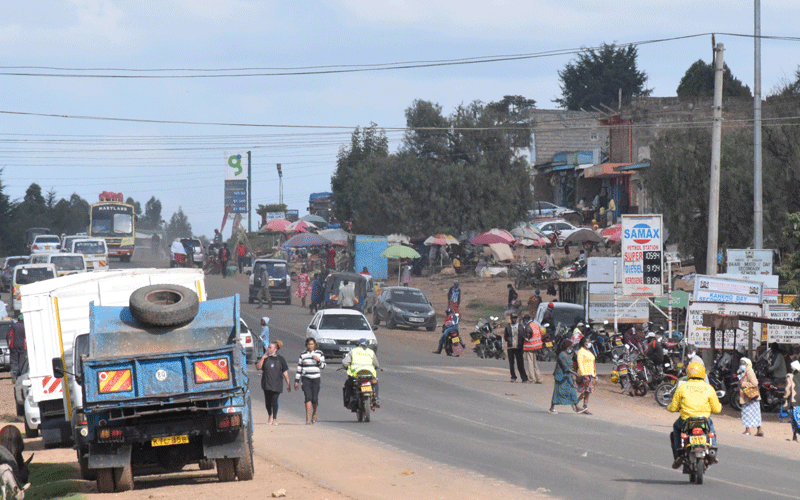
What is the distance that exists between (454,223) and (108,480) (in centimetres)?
4810

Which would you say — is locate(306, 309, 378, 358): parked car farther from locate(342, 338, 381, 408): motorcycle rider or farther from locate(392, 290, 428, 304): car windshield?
locate(342, 338, 381, 408): motorcycle rider

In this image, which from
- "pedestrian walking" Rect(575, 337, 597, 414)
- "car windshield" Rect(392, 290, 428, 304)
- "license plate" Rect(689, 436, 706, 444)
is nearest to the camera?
"license plate" Rect(689, 436, 706, 444)

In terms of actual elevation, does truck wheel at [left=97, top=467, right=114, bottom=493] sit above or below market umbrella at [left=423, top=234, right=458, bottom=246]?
below

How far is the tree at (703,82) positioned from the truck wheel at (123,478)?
7157 cm

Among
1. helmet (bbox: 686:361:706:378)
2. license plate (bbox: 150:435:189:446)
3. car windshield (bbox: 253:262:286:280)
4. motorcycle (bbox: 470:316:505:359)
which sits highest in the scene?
helmet (bbox: 686:361:706:378)

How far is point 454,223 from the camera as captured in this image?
58.8 m

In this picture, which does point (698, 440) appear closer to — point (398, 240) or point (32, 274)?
point (32, 274)

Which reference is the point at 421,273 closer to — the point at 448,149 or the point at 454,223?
the point at 454,223

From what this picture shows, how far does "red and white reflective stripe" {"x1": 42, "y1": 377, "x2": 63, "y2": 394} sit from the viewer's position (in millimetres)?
14570

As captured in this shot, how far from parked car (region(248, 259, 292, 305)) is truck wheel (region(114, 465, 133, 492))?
3359 cm

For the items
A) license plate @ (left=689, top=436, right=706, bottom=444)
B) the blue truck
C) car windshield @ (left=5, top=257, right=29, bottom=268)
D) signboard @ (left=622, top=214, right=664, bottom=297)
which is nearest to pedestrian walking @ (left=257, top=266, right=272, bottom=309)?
car windshield @ (left=5, top=257, right=29, bottom=268)

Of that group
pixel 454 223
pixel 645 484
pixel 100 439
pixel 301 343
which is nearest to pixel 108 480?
pixel 100 439

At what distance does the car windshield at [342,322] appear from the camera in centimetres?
2878

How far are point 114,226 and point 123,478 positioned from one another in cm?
5133
